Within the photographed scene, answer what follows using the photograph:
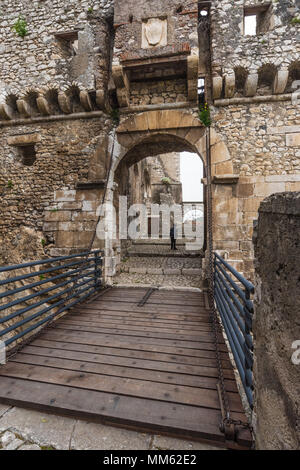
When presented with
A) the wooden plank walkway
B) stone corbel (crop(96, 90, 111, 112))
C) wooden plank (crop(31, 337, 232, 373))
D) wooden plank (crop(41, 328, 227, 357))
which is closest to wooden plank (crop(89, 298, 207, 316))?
the wooden plank walkway

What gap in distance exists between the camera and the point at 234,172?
16.0 feet

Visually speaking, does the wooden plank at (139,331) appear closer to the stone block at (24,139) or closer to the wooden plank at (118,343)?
the wooden plank at (118,343)

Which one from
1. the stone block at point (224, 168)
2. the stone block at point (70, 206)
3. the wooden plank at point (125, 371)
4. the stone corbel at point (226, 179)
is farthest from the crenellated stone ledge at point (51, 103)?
the wooden plank at point (125, 371)

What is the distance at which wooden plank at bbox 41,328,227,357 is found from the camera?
7.93 feet

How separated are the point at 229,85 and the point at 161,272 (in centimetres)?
447

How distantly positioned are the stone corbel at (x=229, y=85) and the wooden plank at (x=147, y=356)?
4.97 metres

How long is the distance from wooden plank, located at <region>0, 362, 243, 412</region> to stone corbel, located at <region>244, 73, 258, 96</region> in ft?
17.5

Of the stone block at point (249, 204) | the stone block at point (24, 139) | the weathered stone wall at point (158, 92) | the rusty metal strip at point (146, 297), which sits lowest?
the rusty metal strip at point (146, 297)

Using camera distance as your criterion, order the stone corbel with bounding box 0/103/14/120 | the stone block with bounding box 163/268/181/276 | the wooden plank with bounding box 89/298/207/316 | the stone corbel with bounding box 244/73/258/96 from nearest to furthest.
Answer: the wooden plank with bounding box 89/298/207/316 < the stone corbel with bounding box 244/73/258/96 < the stone corbel with bounding box 0/103/14/120 < the stone block with bounding box 163/268/181/276

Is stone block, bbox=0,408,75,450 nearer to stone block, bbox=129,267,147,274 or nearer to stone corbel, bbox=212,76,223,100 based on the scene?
stone block, bbox=129,267,147,274

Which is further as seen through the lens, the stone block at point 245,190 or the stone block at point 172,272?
the stone block at point 172,272

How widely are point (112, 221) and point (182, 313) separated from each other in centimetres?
293

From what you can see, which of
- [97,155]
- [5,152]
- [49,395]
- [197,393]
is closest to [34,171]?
[5,152]

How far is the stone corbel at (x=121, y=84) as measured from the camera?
15.8ft
